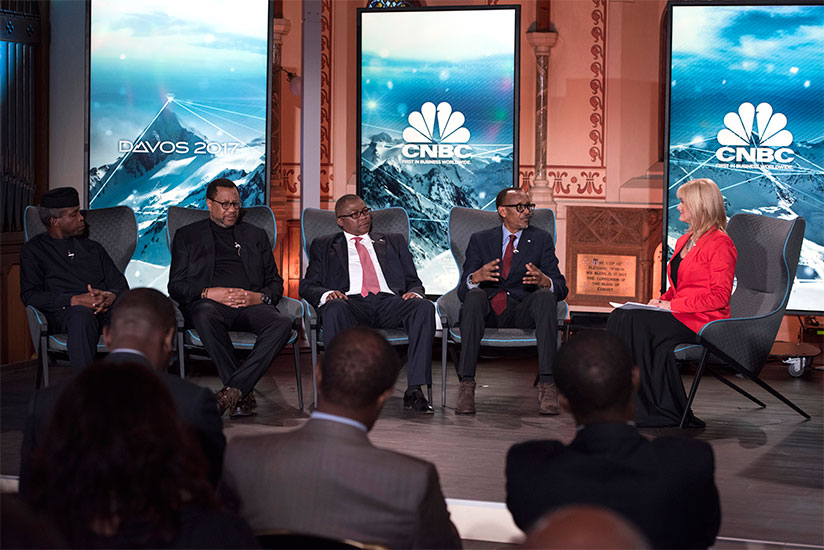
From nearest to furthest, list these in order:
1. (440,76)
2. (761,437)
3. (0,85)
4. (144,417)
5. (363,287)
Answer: (144,417)
(761,437)
(363,287)
(0,85)
(440,76)

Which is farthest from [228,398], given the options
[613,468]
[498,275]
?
[613,468]

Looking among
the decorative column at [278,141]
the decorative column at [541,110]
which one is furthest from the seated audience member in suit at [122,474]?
the decorative column at [541,110]

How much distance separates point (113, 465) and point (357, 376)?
1.92ft

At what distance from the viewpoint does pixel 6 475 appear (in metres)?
3.40

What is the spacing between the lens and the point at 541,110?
7.40 m

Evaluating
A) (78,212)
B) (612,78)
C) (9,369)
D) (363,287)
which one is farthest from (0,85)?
(612,78)

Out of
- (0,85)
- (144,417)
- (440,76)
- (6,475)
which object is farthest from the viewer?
(440,76)

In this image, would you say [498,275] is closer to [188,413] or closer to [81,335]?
[81,335]

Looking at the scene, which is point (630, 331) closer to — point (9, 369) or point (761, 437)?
point (761, 437)

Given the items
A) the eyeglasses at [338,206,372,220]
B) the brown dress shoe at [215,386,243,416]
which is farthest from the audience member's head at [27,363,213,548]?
the eyeglasses at [338,206,372,220]

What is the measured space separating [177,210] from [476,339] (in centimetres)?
188

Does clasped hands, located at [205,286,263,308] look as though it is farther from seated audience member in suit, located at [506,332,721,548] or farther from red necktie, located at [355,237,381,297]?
seated audience member in suit, located at [506,332,721,548]

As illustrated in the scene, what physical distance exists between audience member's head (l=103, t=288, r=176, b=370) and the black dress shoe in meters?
2.46

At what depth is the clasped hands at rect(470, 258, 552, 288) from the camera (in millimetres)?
4723
